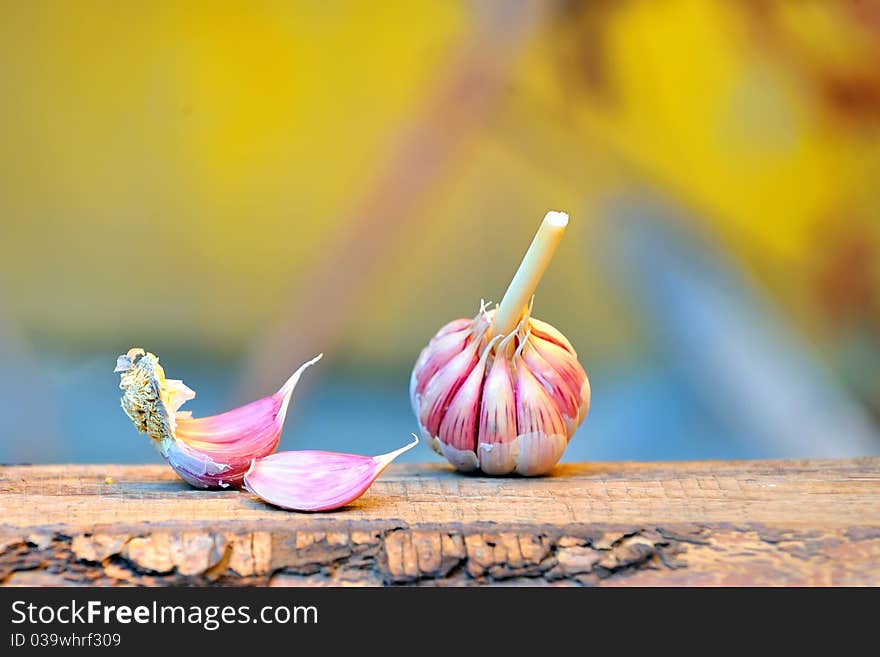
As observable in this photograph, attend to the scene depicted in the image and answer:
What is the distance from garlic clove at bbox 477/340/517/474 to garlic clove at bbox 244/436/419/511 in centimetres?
13

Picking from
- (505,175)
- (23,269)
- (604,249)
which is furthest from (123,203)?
(604,249)

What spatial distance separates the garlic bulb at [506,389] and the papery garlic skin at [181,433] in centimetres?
14

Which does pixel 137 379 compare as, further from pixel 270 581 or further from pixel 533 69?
pixel 533 69

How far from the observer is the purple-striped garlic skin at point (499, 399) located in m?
1.00

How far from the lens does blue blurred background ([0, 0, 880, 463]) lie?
1542 mm

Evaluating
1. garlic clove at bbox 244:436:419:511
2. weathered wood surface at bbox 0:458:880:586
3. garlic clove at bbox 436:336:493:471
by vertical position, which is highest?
garlic clove at bbox 436:336:493:471

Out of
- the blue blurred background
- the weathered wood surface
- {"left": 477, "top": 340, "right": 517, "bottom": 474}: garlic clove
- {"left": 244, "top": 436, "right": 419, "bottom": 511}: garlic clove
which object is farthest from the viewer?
the blue blurred background

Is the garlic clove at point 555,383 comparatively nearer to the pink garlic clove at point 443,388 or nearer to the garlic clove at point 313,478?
the pink garlic clove at point 443,388

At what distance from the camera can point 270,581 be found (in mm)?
741

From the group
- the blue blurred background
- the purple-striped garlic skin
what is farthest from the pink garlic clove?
the blue blurred background

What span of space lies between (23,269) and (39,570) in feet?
2.93

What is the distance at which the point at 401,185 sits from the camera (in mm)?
1555

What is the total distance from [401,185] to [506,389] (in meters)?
0.62

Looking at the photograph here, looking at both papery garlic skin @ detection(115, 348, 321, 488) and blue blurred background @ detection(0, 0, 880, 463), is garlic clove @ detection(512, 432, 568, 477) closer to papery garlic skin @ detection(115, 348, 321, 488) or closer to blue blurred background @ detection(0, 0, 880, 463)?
papery garlic skin @ detection(115, 348, 321, 488)
